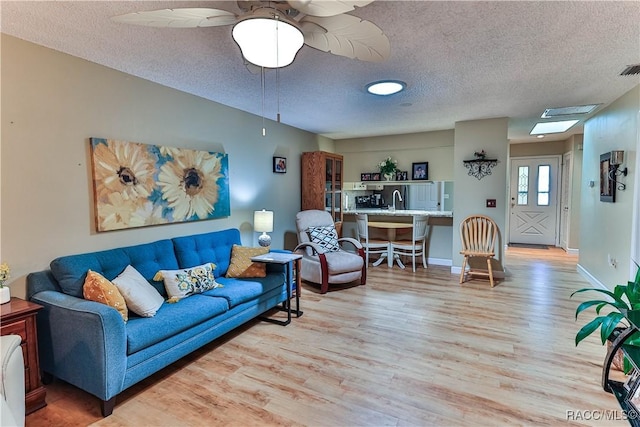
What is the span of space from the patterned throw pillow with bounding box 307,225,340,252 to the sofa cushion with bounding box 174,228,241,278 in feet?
4.09

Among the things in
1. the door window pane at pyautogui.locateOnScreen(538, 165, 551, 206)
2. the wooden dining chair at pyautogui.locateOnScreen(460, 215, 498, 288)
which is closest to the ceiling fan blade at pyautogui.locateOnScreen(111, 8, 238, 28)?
the wooden dining chair at pyautogui.locateOnScreen(460, 215, 498, 288)

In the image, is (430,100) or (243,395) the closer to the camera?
(243,395)

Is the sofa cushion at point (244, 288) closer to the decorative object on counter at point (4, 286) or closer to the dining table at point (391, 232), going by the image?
the decorative object on counter at point (4, 286)

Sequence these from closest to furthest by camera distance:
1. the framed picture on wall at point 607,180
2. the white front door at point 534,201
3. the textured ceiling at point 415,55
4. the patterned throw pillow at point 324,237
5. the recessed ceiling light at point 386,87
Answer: the textured ceiling at point 415,55 < the recessed ceiling light at point 386,87 < the framed picture on wall at point 607,180 < the patterned throw pillow at point 324,237 < the white front door at point 534,201

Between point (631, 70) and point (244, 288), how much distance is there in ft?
12.8

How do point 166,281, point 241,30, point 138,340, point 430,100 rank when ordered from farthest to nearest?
point 430,100 → point 166,281 → point 138,340 → point 241,30

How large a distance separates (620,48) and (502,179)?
250 centimetres

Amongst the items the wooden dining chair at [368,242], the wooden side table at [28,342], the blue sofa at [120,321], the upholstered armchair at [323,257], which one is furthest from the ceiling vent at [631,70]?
the wooden side table at [28,342]

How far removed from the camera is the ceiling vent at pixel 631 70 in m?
2.75

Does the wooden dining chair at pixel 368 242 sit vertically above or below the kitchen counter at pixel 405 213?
below

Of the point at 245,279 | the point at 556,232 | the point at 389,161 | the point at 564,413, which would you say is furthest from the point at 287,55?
the point at 556,232

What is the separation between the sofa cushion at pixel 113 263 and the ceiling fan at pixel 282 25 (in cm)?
172

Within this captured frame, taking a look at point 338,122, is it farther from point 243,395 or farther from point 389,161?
point 243,395

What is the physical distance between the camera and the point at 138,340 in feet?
6.74
